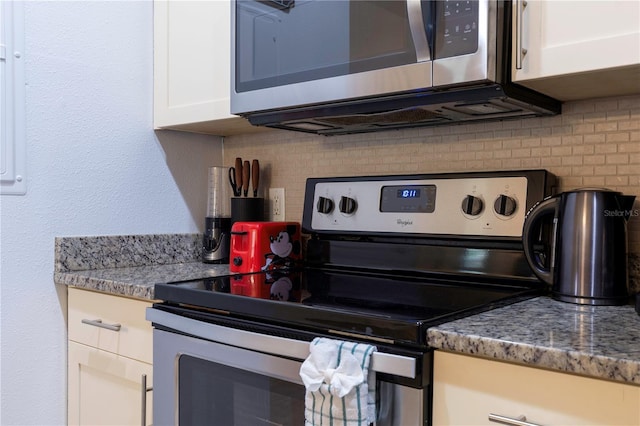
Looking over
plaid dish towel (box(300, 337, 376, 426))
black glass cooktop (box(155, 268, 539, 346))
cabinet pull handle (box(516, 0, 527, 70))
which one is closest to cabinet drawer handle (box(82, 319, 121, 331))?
black glass cooktop (box(155, 268, 539, 346))

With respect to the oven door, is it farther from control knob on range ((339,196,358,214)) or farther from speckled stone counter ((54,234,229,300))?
control knob on range ((339,196,358,214))

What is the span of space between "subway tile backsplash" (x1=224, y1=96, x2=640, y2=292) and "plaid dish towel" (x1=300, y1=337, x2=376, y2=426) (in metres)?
0.69

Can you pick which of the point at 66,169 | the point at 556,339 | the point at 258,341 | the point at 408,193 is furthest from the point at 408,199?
the point at 66,169

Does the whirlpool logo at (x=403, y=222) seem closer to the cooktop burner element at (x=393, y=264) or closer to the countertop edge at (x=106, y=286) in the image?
the cooktop burner element at (x=393, y=264)

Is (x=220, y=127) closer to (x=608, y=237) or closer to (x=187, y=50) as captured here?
(x=187, y=50)

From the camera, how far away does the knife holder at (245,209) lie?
5.94 ft

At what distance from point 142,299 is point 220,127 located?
656 millimetres

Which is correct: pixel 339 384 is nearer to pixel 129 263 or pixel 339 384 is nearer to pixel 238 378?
pixel 238 378

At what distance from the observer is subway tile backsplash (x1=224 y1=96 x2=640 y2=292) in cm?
123

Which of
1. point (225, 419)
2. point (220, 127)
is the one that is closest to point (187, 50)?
point (220, 127)

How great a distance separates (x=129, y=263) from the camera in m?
1.75

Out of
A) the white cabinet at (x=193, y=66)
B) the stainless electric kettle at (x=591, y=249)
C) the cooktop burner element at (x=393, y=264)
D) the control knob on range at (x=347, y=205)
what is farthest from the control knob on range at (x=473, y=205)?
the white cabinet at (x=193, y=66)

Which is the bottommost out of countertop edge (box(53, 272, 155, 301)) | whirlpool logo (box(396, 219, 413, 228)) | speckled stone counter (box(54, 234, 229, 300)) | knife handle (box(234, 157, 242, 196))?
countertop edge (box(53, 272, 155, 301))

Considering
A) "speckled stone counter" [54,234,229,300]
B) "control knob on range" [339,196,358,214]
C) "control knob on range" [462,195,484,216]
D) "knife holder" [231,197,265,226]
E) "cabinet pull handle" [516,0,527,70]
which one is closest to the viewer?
"cabinet pull handle" [516,0,527,70]
